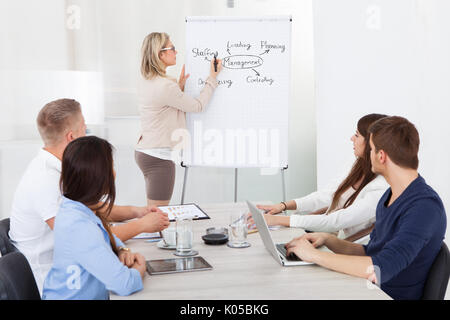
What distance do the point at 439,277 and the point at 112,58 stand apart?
11.4 ft

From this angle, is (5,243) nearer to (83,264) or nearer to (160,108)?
(83,264)

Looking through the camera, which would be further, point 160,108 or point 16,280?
point 160,108

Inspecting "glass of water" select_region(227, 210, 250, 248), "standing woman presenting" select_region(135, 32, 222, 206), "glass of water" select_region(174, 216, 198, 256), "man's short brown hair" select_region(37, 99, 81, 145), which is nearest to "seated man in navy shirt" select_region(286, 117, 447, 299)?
"glass of water" select_region(227, 210, 250, 248)

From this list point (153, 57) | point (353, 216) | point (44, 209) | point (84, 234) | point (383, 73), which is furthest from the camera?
point (383, 73)

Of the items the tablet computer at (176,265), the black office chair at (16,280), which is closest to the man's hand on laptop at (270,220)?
the tablet computer at (176,265)

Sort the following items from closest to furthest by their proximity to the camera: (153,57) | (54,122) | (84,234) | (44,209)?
(84,234) < (44,209) < (54,122) < (153,57)

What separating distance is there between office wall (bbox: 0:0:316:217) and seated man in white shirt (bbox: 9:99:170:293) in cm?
228

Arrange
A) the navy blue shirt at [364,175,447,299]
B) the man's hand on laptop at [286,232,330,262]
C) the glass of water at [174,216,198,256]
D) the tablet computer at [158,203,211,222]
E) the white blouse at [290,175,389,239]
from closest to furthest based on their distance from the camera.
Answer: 1. the navy blue shirt at [364,175,447,299]
2. the man's hand on laptop at [286,232,330,262]
3. the glass of water at [174,216,198,256]
4. the white blouse at [290,175,389,239]
5. the tablet computer at [158,203,211,222]

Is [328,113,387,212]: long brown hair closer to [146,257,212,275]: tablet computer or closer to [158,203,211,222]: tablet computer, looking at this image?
[158,203,211,222]: tablet computer

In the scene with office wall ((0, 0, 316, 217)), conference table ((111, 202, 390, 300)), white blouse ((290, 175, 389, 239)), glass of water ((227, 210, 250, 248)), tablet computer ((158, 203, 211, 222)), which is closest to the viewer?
conference table ((111, 202, 390, 300))

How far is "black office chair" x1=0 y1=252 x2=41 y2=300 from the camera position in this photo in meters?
1.46

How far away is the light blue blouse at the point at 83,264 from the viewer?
1.40 m

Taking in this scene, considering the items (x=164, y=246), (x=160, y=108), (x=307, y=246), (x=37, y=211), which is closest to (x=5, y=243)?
(x=37, y=211)

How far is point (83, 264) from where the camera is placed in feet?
4.74
